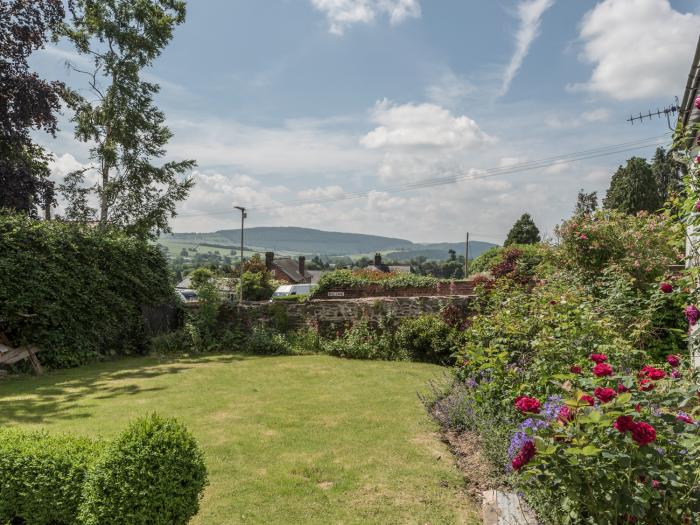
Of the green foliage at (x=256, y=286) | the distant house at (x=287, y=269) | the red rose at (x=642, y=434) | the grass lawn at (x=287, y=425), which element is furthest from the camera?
the distant house at (x=287, y=269)

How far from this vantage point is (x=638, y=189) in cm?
3672

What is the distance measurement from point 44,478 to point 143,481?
953mm

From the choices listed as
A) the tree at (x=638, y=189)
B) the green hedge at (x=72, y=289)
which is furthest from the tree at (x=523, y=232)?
the green hedge at (x=72, y=289)

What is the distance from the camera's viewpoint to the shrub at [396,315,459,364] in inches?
433

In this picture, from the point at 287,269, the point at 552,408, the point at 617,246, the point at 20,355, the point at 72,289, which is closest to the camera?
the point at 552,408

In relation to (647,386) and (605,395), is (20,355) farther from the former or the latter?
(647,386)

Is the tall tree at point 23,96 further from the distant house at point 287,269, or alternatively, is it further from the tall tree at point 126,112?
the distant house at point 287,269

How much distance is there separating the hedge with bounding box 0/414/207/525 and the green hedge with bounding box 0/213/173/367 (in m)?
7.51

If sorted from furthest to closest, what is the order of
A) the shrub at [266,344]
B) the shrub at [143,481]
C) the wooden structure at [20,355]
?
the shrub at [266,344], the wooden structure at [20,355], the shrub at [143,481]

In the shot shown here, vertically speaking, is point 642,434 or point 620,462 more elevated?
point 642,434

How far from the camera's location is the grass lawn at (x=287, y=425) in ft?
12.8

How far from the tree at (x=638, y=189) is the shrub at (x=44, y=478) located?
41054mm

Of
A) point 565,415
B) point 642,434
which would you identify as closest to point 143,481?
point 565,415

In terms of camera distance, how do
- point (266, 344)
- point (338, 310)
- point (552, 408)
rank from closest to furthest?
point (552, 408), point (266, 344), point (338, 310)
